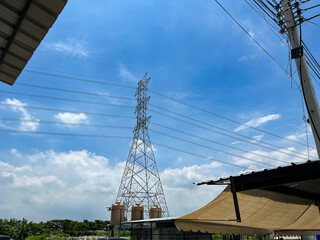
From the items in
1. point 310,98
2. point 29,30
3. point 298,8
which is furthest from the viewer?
point 298,8

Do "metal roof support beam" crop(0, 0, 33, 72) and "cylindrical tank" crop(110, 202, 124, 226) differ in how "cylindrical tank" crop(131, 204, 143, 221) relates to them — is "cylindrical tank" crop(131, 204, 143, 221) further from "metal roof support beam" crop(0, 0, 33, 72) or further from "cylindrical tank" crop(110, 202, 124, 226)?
"metal roof support beam" crop(0, 0, 33, 72)

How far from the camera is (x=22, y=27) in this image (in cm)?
233

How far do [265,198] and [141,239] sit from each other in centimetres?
1320

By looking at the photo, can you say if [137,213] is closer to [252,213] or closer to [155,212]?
[155,212]

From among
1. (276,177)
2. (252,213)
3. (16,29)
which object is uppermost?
(16,29)

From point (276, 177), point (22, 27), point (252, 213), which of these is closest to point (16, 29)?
point (22, 27)

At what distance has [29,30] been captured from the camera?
93.0 inches

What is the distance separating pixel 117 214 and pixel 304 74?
17449mm

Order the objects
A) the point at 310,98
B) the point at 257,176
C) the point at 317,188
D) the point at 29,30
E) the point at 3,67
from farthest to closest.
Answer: the point at 310,98
the point at 317,188
the point at 257,176
the point at 3,67
the point at 29,30

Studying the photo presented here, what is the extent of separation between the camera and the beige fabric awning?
6.89m

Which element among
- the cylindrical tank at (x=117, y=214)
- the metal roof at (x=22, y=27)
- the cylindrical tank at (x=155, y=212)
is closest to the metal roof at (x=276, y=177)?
the metal roof at (x=22, y=27)

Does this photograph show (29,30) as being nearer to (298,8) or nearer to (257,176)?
(257,176)

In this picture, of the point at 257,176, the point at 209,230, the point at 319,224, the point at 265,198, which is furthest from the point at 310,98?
the point at 319,224

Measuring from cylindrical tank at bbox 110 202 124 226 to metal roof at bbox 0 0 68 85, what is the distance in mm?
18924
